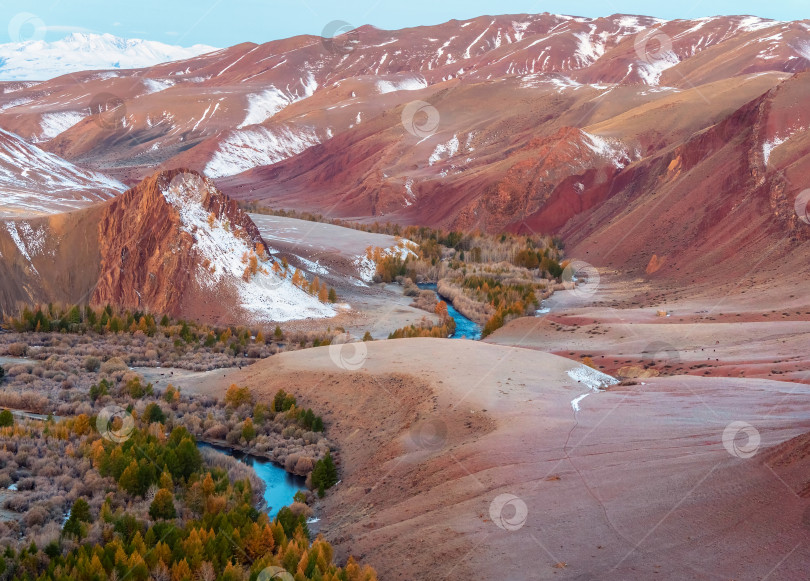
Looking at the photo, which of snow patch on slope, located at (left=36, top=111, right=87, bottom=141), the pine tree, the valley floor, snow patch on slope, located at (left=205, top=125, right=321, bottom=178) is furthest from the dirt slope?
snow patch on slope, located at (left=36, top=111, right=87, bottom=141)

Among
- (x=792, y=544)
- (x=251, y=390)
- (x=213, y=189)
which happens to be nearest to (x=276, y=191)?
(x=213, y=189)

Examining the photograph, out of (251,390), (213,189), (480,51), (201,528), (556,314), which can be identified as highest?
(480,51)

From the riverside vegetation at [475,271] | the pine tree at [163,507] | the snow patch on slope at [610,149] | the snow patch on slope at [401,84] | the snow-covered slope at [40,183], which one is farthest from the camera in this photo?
the snow patch on slope at [401,84]

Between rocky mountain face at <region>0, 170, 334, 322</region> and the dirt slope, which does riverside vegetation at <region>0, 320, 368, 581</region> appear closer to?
the dirt slope

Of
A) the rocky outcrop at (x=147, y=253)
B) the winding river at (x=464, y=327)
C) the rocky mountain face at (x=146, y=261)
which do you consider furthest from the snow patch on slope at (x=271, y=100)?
the rocky outcrop at (x=147, y=253)

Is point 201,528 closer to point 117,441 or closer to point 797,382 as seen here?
point 117,441

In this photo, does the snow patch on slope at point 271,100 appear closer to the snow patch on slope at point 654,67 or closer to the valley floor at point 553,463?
the snow patch on slope at point 654,67
